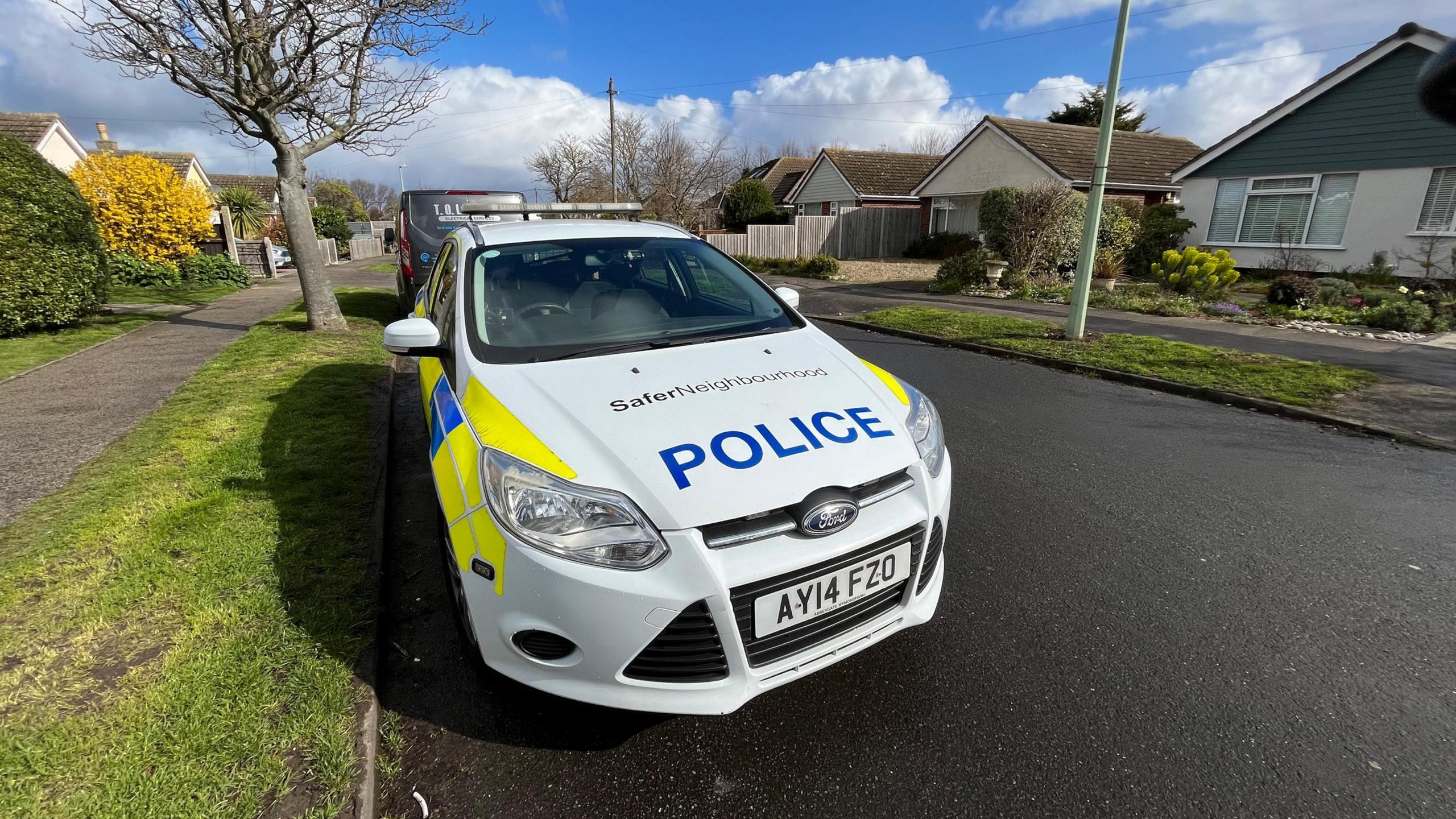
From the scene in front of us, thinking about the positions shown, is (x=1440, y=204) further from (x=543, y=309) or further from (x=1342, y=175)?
(x=543, y=309)

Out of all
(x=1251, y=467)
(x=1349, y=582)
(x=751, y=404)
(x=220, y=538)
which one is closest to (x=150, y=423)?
(x=220, y=538)

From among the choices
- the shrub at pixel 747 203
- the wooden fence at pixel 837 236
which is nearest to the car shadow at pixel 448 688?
the wooden fence at pixel 837 236

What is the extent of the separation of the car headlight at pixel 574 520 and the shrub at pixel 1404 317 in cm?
1250

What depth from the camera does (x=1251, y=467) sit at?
14.6 ft

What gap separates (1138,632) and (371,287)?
17.4 m

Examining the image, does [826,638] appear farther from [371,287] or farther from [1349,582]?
[371,287]

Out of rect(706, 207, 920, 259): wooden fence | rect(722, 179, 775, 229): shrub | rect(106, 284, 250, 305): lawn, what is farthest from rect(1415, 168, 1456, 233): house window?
rect(106, 284, 250, 305): lawn

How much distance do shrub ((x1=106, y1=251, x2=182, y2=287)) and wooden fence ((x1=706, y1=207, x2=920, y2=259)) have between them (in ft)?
50.5

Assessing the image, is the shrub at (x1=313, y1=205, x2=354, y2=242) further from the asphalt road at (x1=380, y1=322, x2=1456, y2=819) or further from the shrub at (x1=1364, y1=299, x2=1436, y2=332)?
the shrub at (x1=1364, y1=299, x2=1436, y2=332)

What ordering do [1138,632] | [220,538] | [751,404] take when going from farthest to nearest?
1. [220,538]
2. [1138,632]
3. [751,404]

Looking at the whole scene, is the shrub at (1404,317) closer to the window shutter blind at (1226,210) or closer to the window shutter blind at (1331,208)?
the window shutter blind at (1331,208)

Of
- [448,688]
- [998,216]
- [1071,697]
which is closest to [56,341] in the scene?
[448,688]

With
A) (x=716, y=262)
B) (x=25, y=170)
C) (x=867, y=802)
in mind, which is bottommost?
(x=867, y=802)

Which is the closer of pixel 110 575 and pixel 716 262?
pixel 110 575
